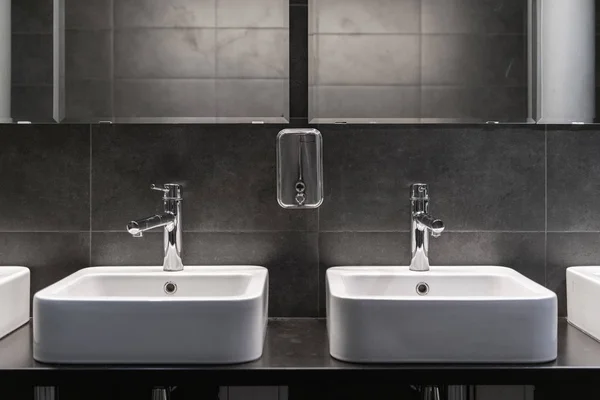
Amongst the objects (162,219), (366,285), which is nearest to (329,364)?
(366,285)

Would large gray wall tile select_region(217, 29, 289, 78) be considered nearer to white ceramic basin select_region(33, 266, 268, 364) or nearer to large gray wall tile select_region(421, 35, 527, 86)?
large gray wall tile select_region(421, 35, 527, 86)

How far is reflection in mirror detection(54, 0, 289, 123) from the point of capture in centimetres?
163

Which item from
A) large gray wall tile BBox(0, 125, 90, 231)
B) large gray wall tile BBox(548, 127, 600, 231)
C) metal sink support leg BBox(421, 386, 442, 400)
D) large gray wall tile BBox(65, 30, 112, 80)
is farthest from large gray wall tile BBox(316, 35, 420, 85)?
metal sink support leg BBox(421, 386, 442, 400)

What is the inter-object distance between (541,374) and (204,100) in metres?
1.05

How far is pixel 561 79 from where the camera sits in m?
1.65

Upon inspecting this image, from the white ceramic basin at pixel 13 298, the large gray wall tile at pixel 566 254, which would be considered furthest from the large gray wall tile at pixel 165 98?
the large gray wall tile at pixel 566 254

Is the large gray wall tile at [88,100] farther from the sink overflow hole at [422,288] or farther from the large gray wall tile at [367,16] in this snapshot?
the sink overflow hole at [422,288]

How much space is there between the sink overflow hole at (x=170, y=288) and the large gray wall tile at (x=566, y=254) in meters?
1.02

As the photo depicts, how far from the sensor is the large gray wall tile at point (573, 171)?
1669 mm

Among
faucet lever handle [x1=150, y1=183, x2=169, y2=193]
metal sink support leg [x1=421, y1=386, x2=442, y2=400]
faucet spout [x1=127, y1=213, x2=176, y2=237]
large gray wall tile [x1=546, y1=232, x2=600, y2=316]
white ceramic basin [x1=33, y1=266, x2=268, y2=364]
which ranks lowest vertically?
metal sink support leg [x1=421, y1=386, x2=442, y2=400]

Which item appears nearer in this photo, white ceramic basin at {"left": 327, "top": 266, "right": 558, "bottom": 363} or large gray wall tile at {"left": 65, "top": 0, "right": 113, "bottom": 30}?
white ceramic basin at {"left": 327, "top": 266, "right": 558, "bottom": 363}

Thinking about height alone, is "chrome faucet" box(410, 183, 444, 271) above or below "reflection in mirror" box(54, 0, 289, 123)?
below

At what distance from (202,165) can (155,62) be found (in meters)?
0.30

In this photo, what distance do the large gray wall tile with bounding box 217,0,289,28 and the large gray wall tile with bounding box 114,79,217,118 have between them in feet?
0.56
